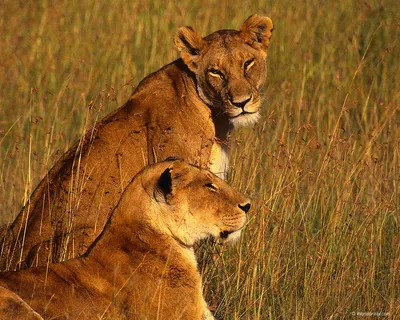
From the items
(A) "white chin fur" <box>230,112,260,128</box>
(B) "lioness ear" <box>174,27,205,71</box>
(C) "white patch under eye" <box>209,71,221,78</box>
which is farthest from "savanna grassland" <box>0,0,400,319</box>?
(B) "lioness ear" <box>174,27,205,71</box>

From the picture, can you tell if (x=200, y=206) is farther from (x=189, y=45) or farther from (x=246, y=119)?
(x=189, y=45)

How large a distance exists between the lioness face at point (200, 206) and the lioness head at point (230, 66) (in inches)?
49.2

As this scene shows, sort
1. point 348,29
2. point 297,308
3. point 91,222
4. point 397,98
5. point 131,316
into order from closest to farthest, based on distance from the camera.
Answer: point 131,316
point 297,308
point 91,222
point 397,98
point 348,29

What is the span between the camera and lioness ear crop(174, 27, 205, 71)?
6598mm

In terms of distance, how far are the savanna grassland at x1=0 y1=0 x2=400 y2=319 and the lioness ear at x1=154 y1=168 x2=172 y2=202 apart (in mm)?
638

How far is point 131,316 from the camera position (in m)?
4.79

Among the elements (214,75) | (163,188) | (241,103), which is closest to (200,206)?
(163,188)

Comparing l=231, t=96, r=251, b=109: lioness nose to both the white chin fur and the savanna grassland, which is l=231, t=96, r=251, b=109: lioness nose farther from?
the savanna grassland

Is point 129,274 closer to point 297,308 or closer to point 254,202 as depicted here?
point 297,308

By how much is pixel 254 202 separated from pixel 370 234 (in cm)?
72

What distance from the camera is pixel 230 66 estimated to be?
21.3 feet

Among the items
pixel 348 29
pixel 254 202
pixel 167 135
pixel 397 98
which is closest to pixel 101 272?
pixel 167 135

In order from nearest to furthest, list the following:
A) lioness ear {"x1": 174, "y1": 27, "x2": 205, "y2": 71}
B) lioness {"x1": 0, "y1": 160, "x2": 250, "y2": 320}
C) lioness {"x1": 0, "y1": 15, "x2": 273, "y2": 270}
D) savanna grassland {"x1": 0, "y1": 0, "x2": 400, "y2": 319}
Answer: lioness {"x1": 0, "y1": 160, "x2": 250, "y2": 320} < lioness {"x1": 0, "y1": 15, "x2": 273, "y2": 270} < savanna grassland {"x1": 0, "y1": 0, "x2": 400, "y2": 319} < lioness ear {"x1": 174, "y1": 27, "x2": 205, "y2": 71}

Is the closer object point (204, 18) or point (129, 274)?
point (129, 274)
